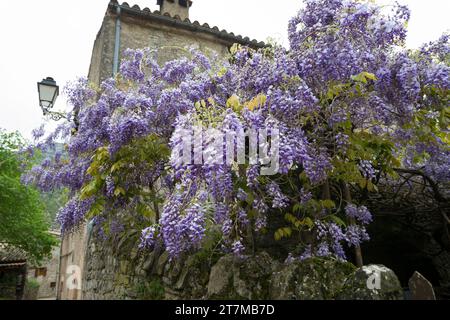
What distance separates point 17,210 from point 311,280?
13.5 metres

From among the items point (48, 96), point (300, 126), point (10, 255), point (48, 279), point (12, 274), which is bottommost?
point (48, 279)

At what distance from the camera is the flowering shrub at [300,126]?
272 cm

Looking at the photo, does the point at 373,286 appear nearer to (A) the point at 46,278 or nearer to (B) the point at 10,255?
(B) the point at 10,255

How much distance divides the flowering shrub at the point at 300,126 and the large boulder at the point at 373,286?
35.9 inches

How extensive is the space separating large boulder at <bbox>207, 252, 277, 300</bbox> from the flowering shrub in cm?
14

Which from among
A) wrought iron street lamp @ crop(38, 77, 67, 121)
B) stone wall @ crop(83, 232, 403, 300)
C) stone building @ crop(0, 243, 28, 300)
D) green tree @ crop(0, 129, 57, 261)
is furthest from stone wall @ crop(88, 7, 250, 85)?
stone building @ crop(0, 243, 28, 300)

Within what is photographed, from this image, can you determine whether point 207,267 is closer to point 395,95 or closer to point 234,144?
point 234,144

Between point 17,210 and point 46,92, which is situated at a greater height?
point 46,92

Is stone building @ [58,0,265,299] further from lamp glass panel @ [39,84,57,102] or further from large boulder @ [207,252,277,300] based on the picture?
large boulder @ [207,252,277,300]

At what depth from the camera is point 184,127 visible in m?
2.79

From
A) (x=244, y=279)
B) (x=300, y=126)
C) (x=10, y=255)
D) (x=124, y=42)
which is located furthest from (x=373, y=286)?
(x=10, y=255)

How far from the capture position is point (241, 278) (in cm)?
256

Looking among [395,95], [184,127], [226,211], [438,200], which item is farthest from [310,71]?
[438,200]

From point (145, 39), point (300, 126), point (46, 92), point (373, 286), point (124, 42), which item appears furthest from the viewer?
point (145, 39)
